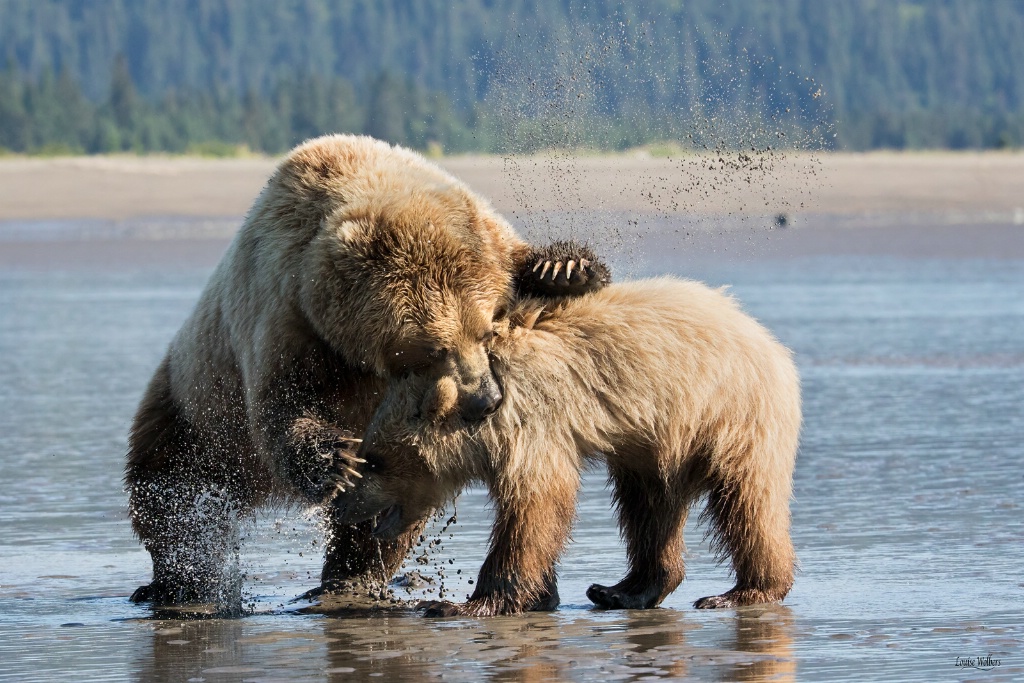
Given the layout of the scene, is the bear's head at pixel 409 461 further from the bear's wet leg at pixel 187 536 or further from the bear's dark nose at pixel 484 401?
the bear's wet leg at pixel 187 536

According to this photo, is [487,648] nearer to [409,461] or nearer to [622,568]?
[409,461]

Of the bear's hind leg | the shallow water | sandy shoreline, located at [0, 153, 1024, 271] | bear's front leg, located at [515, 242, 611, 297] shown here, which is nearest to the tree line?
sandy shoreline, located at [0, 153, 1024, 271]

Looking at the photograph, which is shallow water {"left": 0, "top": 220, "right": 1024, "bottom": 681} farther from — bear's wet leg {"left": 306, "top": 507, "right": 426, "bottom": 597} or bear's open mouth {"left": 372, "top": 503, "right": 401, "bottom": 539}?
bear's open mouth {"left": 372, "top": 503, "right": 401, "bottom": 539}

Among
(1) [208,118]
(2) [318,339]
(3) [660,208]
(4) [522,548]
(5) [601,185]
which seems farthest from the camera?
(1) [208,118]

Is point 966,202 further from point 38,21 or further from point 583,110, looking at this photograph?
point 38,21

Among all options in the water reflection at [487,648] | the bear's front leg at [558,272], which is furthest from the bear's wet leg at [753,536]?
the bear's front leg at [558,272]

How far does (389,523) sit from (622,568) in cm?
90

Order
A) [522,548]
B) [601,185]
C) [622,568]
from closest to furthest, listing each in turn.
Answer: [522,548] → [622,568] → [601,185]

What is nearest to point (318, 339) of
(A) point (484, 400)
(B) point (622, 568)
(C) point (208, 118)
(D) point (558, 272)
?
(A) point (484, 400)

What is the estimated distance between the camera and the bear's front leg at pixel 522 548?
5219 millimetres

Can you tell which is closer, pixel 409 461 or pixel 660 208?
pixel 409 461

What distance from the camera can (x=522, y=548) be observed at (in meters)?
5.23

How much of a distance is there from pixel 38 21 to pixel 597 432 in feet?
435

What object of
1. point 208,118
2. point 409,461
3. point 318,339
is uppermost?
point 208,118
